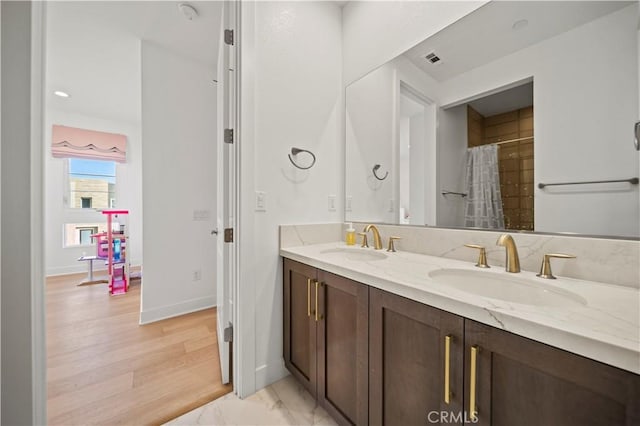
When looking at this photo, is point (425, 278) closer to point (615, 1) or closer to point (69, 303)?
point (615, 1)

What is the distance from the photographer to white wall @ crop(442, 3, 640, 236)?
2.65 feet

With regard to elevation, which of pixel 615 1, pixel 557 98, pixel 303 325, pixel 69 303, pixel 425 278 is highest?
Answer: pixel 615 1

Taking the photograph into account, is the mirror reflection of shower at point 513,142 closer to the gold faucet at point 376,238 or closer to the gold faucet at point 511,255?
the gold faucet at point 511,255

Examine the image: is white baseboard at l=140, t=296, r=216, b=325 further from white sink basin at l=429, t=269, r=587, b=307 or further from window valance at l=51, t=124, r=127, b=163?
window valance at l=51, t=124, r=127, b=163

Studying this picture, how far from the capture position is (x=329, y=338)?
1.18 metres

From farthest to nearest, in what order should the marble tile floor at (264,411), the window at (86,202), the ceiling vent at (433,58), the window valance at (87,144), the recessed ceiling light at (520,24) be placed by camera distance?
the window at (86,202), the window valance at (87,144), the ceiling vent at (433,58), the marble tile floor at (264,411), the recessed ceiling light at (520,24)

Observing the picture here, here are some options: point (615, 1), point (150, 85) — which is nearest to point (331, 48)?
point (615, 1)

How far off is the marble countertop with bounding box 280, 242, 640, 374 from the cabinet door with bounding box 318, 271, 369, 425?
0.10 m

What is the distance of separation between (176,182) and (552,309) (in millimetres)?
2846

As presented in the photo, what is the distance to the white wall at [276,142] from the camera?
139 cm

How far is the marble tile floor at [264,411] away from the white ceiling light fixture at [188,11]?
274 centimetres

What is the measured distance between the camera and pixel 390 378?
88cm

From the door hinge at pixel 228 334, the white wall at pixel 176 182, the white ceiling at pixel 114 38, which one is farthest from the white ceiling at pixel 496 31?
the white wall at pixel 176 182

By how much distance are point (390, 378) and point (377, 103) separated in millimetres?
1607
